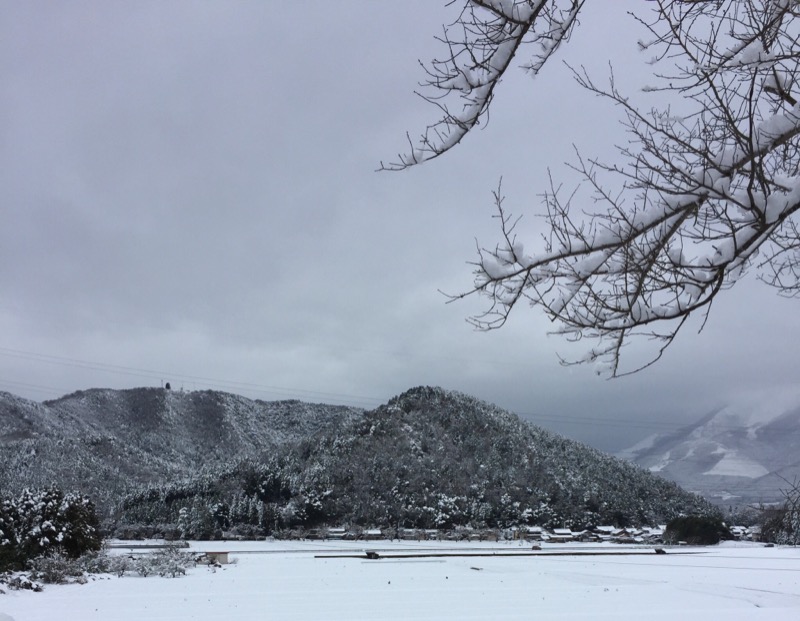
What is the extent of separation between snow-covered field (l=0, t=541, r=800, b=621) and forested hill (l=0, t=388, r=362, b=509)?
31.2 meters

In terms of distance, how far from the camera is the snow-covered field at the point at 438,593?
30.3ft

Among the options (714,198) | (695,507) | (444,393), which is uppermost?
(444,393)

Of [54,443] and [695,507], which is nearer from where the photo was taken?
[695,507]

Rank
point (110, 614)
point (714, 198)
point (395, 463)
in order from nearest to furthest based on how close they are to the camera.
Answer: point (714, 198) < point (110, 614) < point (395, 463)

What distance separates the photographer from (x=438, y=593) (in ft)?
38.3

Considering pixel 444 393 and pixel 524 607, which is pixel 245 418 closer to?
pixel 444 393

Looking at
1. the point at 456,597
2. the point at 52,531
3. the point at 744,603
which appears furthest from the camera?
the point at 52,531

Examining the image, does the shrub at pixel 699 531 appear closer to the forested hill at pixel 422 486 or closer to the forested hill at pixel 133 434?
the forested hill at pixel 422 486

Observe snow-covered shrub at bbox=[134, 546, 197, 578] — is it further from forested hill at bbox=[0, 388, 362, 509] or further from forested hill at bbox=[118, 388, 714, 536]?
forested hill at bbox=[0, 388, 362, 509]

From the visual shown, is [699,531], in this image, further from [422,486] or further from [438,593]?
[438,593]

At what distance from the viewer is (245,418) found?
80062 mm

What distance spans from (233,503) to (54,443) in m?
19.9

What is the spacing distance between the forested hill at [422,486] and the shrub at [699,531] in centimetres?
845

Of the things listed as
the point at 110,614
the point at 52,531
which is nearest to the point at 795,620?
the point at 110,614
